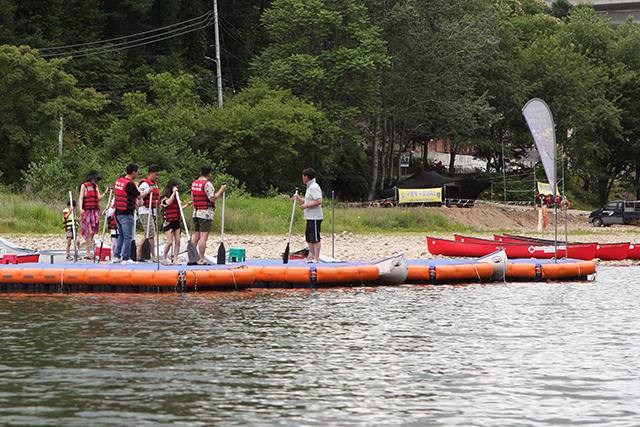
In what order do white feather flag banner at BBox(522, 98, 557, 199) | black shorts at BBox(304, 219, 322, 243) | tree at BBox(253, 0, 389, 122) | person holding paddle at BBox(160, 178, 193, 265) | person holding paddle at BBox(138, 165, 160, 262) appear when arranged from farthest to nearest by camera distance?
tree at BBox(253, 0, 389, 122) → white feather flag banner at BBox(522, 98, 557, 199) → black shorts at BBox(304, 219, 322, 243) → person holding paddle at BBox(160, 178, 193, 265) → person holding paddle at BBox(138, 165, 160, 262)

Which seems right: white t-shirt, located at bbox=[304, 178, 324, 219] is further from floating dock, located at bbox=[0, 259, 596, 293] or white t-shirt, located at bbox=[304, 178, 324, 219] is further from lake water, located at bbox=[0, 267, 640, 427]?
lake water, located at bbox=[0, 267, 640, 427]

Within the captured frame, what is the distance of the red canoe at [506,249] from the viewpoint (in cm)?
2369

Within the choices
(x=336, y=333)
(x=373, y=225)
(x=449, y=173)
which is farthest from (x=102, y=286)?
Answer: (x=449, y=173)

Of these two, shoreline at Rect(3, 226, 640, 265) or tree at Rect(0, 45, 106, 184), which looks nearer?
shoreline at Rect(3, 226, 640, 265)

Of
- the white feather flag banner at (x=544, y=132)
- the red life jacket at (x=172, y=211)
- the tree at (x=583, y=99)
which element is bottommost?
the red life jacket at (x=172, y=211)

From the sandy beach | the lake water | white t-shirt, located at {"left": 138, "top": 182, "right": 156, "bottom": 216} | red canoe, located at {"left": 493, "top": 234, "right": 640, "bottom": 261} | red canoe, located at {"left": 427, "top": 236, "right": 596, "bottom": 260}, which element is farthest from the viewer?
red canoe, located at {"left": 493, "top": 234, "right": 640, "bottom": 261}

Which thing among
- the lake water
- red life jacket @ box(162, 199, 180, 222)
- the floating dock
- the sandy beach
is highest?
red life jacket @ box(162, 199, 180, 222)

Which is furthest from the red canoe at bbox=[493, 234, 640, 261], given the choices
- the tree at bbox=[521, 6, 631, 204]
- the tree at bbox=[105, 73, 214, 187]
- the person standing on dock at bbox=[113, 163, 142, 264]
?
the tree at bbox=[521, 6, 631, 204]

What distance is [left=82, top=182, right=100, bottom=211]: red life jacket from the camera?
16.5 metres

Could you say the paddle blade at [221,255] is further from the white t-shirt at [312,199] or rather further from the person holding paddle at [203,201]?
the white t-shirt at [312,199]

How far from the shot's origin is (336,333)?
37.3 ft

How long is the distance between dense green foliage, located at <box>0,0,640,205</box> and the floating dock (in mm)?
19157

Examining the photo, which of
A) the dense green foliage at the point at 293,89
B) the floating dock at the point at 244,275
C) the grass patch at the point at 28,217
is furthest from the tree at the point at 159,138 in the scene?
the floating dock at the point at 244,275

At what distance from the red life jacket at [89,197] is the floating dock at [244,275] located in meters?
1.26
